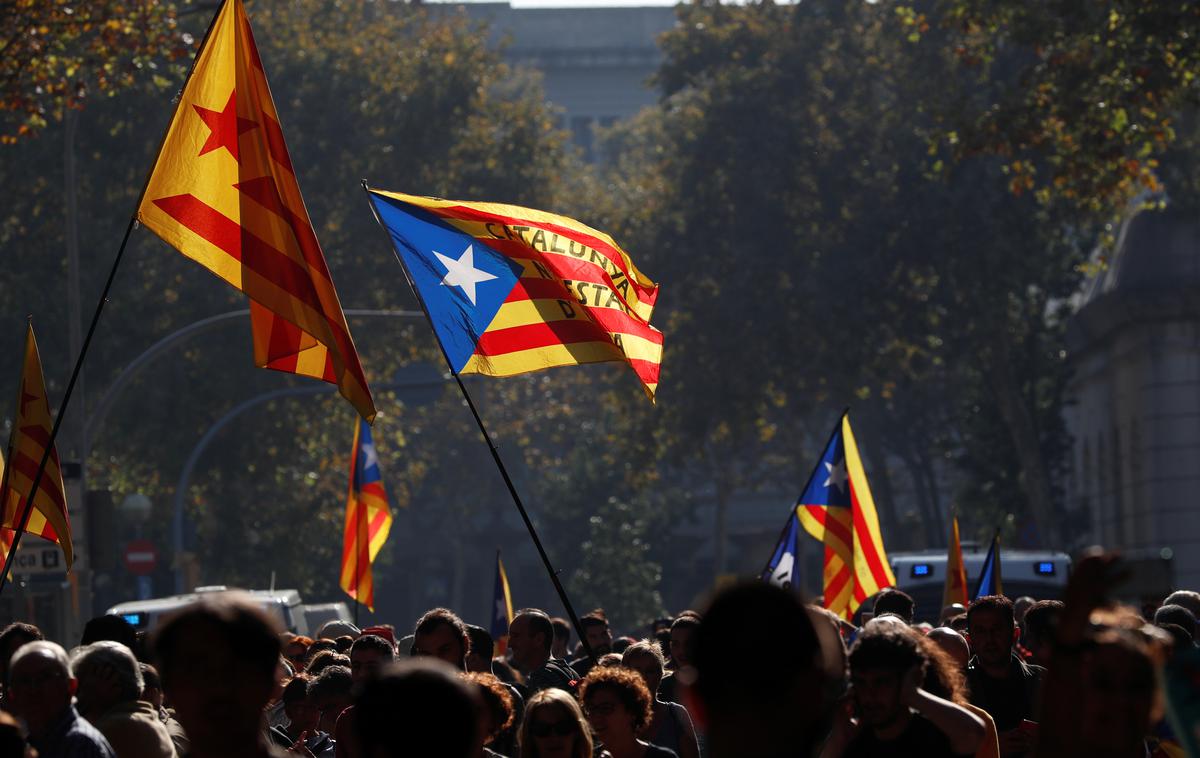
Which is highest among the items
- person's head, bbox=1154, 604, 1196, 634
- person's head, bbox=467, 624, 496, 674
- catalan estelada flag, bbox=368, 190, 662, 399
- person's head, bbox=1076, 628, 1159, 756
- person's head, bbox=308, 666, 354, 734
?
catalan estelada flag, bbox=368, 190, 662, 399

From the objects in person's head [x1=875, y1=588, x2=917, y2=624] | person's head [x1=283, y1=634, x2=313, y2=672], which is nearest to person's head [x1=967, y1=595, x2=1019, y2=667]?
person's head [x1=875, y1=588, x2=917, y2=624]

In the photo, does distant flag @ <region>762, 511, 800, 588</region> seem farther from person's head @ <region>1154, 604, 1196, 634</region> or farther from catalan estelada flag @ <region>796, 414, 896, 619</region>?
person's head @ <region>1154, 604, 1196, 634</region>

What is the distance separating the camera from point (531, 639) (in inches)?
374

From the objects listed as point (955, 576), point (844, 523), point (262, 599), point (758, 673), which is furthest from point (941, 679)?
point (262, 599)

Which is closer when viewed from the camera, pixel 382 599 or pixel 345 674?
pixel 345 674

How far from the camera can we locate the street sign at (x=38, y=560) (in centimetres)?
1586

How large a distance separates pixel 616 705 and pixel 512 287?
2.92 m

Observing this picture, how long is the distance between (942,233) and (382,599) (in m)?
40.2

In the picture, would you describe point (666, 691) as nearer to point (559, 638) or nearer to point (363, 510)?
point (559, 638)

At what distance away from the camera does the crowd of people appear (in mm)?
3186

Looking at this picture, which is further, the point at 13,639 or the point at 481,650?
the point at 481,650

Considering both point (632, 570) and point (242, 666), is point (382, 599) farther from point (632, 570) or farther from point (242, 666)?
point (242, 666)

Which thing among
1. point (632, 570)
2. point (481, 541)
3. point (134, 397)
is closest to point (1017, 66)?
point (134, 397)

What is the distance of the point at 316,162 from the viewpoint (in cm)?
3359
